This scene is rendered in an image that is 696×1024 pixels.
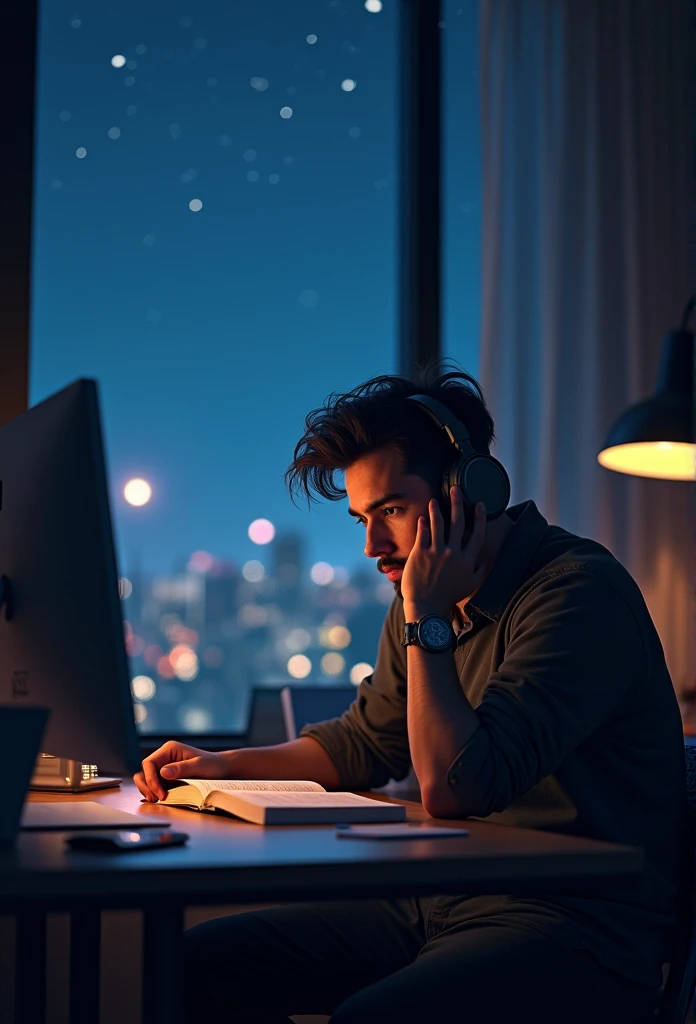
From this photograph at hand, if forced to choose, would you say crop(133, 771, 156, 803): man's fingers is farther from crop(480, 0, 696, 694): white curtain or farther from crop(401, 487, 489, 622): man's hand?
crop(480, 0, 696, 694): white curtain

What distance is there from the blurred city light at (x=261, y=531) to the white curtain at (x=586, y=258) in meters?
0.65

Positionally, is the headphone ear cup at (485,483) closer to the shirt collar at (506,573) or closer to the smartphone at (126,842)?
the shirt collar at (506,573)

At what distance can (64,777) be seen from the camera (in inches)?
60.5

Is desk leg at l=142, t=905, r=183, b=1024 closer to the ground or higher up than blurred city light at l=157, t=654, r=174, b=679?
closer to the ground

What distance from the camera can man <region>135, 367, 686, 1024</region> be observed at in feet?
3.74

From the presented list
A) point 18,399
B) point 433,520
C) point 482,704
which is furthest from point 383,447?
point 18,399

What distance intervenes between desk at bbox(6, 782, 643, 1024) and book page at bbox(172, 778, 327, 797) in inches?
7.4

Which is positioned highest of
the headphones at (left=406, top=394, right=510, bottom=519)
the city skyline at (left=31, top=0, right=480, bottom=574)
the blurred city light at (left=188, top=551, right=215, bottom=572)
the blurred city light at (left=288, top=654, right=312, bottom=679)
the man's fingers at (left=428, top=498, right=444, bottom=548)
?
the city skyline at (left=31, top=0, right=480, bottom=574)

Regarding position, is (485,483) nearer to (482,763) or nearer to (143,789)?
(482,763)

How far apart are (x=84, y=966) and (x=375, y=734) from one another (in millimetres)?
696

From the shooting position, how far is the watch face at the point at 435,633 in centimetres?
129

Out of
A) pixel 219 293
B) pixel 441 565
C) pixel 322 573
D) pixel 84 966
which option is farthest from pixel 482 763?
pixel 219 293

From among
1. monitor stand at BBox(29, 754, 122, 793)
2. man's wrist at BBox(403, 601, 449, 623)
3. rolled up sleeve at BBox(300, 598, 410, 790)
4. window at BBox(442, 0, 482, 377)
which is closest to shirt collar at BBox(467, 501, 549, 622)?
man's wrist at BBox(403, 601, 449, 623)

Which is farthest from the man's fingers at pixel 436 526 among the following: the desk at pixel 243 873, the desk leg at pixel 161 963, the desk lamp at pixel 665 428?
the desk lamp at pixel 665 428
